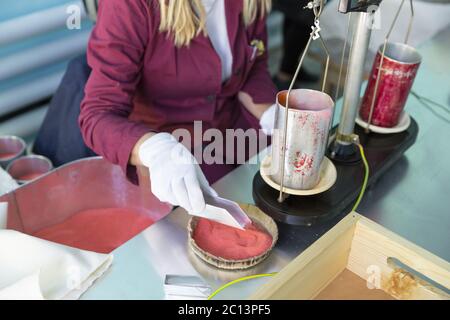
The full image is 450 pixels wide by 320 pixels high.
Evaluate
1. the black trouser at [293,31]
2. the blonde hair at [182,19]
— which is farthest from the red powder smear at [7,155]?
the black trouser at [293,31]

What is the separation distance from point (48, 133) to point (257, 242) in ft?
3.25

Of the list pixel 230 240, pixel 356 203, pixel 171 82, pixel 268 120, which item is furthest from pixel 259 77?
pixel 230 240

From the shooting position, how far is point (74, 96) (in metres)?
1.48

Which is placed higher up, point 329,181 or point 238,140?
point 329,181

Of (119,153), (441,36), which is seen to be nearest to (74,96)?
(119,153)

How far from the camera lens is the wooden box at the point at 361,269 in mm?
795

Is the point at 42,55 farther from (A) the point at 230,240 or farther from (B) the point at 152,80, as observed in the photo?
(A) the point at 230,240

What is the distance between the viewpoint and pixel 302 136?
866mm

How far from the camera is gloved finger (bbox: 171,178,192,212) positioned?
36.8 inches

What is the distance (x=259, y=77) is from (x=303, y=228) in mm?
678

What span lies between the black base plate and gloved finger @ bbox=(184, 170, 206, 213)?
11cm

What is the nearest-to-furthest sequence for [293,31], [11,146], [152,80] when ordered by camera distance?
[152,80], [11,146], [293,31]

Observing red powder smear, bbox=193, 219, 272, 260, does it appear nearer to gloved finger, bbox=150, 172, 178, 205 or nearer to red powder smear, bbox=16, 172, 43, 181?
gloved finger, bbox=150, 172, 178, 205
